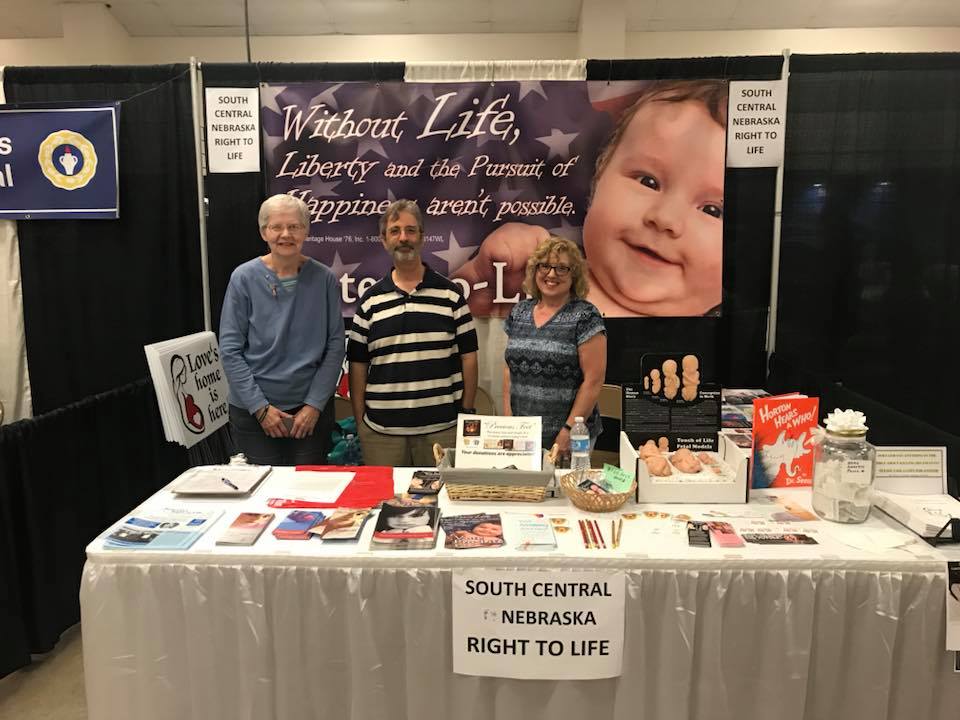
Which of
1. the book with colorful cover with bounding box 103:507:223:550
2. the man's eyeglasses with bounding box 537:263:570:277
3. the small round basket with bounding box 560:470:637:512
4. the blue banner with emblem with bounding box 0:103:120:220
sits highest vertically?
the blue banner with emblem with bounding box 0:103:120:220

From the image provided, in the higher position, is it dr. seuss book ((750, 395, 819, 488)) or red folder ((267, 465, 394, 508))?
dr. seuss book ((750, 395, 819, 488))

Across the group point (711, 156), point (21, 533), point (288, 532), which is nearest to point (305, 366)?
point (288, 532)

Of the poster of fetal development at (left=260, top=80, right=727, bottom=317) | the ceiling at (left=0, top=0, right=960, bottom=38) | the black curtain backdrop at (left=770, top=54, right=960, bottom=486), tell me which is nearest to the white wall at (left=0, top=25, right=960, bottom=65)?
the ceiling at (left=0, top=0, right=960, bottom=38)

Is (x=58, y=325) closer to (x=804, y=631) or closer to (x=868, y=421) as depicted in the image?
(x=804, y=631)

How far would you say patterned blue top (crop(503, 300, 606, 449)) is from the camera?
213 cm

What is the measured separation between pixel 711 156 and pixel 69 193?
304 cm

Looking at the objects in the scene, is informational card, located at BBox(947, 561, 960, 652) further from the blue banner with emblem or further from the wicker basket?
the blue banner with emblem

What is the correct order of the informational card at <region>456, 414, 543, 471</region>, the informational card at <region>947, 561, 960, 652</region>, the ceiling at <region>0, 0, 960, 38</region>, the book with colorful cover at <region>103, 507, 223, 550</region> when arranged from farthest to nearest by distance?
the ceiling at <region>0, 0, 960, 38</region> < the informational card at <region>456, 414, 543, 471</region> < the book with colorful cover at <region>103, 507, 223, 550</region> < the informational card at <region>947, 561, 960, 652</region>

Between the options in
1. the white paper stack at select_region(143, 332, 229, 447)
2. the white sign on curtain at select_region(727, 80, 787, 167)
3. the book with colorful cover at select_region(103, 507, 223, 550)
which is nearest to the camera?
the book with colorful cover at select_region(103, 507, 223, 550)

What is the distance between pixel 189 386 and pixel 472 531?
158cm

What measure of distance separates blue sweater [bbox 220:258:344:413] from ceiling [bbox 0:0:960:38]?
3175 mm

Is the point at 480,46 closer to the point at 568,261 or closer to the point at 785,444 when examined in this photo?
the point at 568,261

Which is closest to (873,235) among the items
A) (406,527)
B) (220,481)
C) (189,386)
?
(406,527)

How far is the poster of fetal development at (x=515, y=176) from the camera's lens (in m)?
3.10
